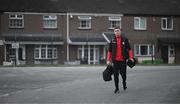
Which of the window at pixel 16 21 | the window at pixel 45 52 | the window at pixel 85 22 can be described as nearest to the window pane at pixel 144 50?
the window at pixel 85 22

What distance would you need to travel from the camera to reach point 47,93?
15320 millimetres

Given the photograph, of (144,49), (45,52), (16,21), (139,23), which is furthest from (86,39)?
(16,21)

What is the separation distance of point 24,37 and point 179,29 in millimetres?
17783

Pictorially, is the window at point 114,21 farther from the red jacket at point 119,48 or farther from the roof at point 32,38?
the red jacket at point 119,48

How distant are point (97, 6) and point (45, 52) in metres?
31.9

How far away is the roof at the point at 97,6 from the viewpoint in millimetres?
21344

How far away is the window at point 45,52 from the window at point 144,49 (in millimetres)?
9101

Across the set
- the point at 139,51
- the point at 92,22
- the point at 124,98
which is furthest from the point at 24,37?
the point at 124,98

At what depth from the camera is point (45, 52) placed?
179ft

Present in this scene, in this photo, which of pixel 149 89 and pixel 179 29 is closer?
pixel 149 89

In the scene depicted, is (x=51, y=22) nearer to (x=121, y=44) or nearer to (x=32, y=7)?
(x=32, y=7)

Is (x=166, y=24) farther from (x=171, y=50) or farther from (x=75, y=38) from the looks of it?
(x=75, y=38)

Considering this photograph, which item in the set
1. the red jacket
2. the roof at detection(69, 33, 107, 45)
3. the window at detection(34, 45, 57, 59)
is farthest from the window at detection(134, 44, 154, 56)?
the red jacket

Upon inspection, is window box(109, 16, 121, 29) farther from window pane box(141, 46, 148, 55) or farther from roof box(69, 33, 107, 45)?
window pane box(141, 46, 148, 55)
